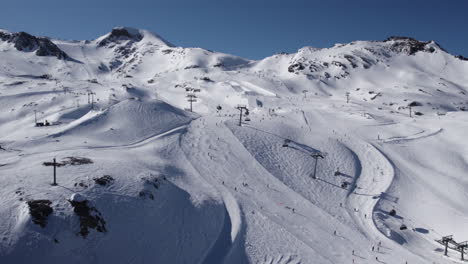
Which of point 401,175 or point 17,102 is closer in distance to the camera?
point 401,175

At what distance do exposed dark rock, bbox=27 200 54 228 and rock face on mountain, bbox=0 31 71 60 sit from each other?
185 metres

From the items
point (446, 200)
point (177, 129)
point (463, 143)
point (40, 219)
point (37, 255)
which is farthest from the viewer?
point (463, 143)

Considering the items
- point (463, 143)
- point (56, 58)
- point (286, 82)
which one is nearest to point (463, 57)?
point (286, 82)

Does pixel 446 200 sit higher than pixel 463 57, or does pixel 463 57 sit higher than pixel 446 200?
pixel 463 57

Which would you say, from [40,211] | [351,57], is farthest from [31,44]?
[40,211]

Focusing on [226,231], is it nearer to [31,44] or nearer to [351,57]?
[351,57]

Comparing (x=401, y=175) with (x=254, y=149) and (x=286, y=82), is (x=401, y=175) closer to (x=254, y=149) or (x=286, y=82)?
(x=254, y=149)

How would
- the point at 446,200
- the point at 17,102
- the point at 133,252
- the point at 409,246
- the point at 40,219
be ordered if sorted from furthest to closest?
the point at 17,102
the point at 446,200
the point at 409,246
the point at 133,252
the point at 40,219

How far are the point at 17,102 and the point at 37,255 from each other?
75033mm

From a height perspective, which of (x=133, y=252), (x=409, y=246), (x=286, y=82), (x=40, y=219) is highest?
(x=286, y=82)

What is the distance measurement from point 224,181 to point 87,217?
20273 millimetres

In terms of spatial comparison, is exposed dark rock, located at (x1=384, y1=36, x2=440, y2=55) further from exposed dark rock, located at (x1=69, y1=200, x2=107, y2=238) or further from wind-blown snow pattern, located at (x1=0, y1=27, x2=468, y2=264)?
exposed dark rock, located at (x1=69, y1=200, x2=107, y2=238)

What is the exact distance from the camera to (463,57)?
573 ft

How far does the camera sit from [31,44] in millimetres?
186250
